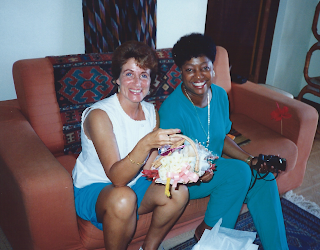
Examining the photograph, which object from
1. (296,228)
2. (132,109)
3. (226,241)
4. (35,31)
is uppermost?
(35,31)

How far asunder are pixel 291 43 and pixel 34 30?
2.97 metres

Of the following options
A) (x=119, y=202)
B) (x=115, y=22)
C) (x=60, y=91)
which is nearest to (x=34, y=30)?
(x=115, y=22)

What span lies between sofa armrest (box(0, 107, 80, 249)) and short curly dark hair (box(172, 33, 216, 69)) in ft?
2.53

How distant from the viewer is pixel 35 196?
3.54 ft

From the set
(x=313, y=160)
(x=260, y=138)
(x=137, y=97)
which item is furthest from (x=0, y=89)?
(x=313, y=160)

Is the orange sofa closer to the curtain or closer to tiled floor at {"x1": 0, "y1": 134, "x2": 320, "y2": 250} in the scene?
tiled floor at {"x1": 0, "y1": 134, "x2": 320, "y2": 250}

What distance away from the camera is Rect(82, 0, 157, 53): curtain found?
6.46 feet

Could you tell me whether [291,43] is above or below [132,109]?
above

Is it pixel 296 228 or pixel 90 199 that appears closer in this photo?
pixel 90 199

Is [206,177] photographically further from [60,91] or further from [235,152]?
[60,91]

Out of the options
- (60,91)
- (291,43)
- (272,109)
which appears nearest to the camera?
(60,91)

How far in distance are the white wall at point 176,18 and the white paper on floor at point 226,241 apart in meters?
1.73

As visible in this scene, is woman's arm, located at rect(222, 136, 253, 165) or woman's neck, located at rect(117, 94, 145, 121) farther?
woman's arm, located at rect(222, 136, 253, 165)

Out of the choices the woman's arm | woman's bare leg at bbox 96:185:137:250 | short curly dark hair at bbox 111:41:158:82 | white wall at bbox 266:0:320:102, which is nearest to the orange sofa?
woman's bare leg at bbox 96:185:137:250
